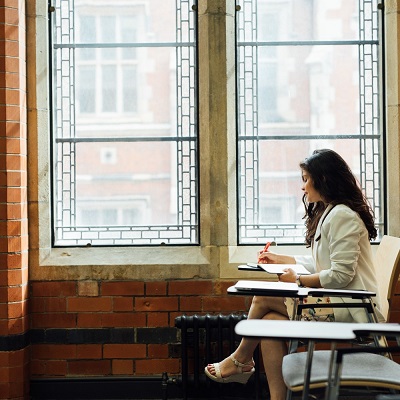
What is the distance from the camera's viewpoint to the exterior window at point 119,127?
434 centimetres

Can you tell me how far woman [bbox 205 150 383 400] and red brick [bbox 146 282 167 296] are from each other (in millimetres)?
657

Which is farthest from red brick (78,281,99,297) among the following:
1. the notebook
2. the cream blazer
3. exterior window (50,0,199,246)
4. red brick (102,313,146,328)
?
the cream blazer

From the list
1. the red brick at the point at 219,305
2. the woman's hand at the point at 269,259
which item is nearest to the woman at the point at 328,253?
the woman's hand at the point at 269,259

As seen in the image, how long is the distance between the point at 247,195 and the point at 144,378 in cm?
114

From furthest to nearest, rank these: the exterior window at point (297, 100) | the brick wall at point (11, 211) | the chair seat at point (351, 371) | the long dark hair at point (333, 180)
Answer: the exterior window at point (297, 100) → the brick wall at point (11, 211) → the long dark hair at point (333, 180) → the chair seat at point (351, 371)

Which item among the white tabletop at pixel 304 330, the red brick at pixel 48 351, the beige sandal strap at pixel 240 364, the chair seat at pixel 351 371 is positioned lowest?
the red brick at pixel 48 351

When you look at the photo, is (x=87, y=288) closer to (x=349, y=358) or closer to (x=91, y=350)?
(x=91, y=350)

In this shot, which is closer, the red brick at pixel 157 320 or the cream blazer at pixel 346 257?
the cream blazer at pixel 346 257

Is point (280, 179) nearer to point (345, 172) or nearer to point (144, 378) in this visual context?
point (345, 172)

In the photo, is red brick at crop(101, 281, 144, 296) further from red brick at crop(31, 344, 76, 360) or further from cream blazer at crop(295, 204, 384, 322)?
cream blazer at crop(295, 204, 384, 322)

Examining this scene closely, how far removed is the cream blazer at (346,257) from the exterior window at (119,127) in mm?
1090

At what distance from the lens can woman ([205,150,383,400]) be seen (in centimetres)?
332

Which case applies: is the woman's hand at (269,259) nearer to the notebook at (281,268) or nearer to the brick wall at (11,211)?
the notebook at (281,268)

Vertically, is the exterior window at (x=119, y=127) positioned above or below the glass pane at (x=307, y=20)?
below
